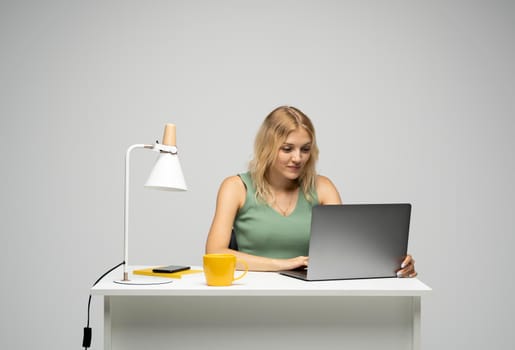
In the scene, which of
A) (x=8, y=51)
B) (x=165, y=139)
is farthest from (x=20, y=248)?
(x=165, y=139)

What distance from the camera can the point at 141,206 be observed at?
318cm

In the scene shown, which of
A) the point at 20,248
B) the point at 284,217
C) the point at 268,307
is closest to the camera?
the point at 268,307

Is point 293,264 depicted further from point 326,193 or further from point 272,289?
point 326,193

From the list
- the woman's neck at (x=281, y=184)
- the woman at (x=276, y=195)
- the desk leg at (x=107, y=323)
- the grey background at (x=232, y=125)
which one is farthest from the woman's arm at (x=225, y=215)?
the grey background at (x=232, y=125)

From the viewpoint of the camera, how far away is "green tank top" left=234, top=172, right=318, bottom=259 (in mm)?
2256

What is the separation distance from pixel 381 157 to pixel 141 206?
55.3 inches

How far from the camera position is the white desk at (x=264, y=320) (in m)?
1.54

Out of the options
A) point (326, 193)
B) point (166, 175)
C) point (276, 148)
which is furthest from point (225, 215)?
point (166, 175)

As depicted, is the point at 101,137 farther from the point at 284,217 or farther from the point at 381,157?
the point at 381,157

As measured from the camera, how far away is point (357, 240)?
1.57 metres

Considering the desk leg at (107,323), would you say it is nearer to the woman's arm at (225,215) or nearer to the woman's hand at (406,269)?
the woman's arm at (225,215)

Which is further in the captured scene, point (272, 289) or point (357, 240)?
point (357, 240)

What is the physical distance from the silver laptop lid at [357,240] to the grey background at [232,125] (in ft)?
5.28

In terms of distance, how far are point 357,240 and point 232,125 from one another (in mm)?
1763
